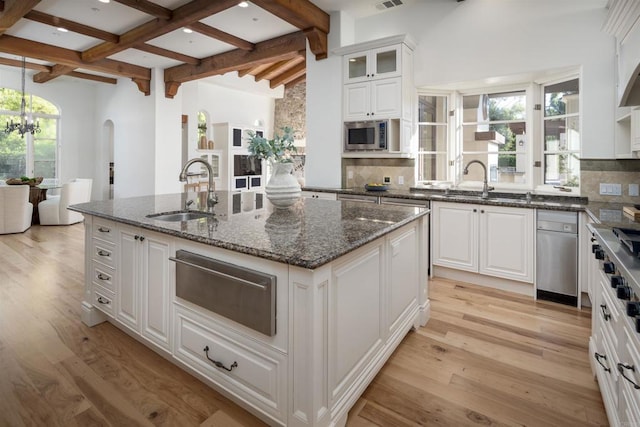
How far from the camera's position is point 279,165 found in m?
2.64

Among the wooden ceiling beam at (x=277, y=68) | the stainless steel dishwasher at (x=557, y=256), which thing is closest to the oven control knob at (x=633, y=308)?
the stainless steel dishwasher at (x=557, y=256)

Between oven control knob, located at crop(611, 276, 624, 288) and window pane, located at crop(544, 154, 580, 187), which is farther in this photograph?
window pane, located at crop(544, 154, 580, 187)

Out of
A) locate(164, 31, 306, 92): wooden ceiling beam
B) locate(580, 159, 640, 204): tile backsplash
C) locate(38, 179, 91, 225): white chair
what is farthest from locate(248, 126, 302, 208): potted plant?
locate(38, 179, 91, 225): white chair

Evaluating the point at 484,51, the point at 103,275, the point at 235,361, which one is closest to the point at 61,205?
the point at 103,275

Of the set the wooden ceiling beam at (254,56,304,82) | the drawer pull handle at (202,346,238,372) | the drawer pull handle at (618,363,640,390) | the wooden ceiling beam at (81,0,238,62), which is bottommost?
the drawer pull handle at (202,346,238,372)

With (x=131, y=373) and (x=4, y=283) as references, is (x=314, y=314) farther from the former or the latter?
(x=4, y=283)

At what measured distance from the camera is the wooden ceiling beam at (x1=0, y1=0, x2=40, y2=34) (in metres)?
3.95

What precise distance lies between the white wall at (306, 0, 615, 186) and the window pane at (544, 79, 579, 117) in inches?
11.5

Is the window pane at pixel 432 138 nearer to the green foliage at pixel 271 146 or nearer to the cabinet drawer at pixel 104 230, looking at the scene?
the green foliage at pixel 271 146

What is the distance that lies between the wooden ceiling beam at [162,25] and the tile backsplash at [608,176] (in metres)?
3.99

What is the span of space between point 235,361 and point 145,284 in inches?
33.9

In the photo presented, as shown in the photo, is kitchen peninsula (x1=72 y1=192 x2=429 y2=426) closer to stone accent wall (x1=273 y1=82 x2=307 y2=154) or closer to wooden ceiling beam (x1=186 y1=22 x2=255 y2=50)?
wooden ceiling beam (x1=186 y1=22 x2=255 y2=50)

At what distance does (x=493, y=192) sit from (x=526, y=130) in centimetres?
80

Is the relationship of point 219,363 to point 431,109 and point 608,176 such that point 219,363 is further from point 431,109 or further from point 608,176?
point 431,109
